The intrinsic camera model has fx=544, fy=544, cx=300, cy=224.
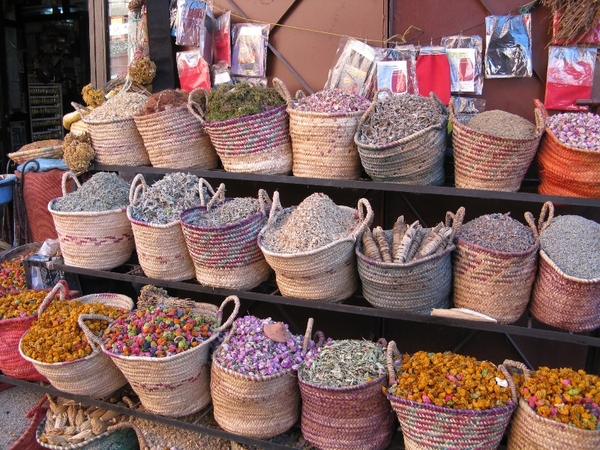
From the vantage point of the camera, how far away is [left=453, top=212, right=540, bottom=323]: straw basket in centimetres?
192

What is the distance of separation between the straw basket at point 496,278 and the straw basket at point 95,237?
154 cm

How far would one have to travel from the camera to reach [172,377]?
2.17 meters

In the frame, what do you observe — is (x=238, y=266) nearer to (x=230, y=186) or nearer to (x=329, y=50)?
(x=230, y=186)

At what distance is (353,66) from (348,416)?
1583 mm

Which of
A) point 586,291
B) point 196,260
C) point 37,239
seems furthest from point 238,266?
point 37,239

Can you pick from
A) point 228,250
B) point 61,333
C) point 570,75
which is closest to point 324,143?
point 228,250

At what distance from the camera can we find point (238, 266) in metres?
2.29

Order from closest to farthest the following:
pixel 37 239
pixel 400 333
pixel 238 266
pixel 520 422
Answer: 1. pixel 520 422
2. pixel 238 266
3. pixel 400 333
4. pixel 37 239

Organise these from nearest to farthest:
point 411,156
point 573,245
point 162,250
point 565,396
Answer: point 565,396 → point 573,245 → point 411,156 → point 162,250

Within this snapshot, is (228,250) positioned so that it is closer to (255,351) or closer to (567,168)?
(255,351)

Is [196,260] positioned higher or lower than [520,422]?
higher

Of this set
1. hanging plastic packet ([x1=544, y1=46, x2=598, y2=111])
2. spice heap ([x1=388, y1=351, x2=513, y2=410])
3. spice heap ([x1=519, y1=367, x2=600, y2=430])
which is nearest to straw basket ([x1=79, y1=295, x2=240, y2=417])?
spice heap ([x1=388, y1=351, x2=513, y2=410])

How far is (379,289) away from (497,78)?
1.14 metres

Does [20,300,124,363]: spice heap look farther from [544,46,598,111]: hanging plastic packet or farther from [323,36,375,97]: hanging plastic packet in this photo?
[544,46,598,111]: hanging plastic packet
